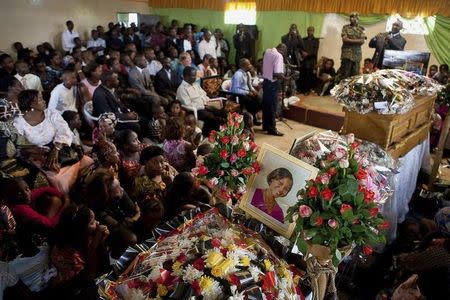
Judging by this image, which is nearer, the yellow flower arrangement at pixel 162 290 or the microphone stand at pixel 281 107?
the yellow flower arrangement at pixel 162 290

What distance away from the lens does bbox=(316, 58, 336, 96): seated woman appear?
829cm

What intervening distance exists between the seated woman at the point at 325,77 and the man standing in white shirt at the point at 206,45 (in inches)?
129

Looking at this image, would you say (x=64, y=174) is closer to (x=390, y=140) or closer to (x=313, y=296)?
(x=313, y=296)

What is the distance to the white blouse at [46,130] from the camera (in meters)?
3.31

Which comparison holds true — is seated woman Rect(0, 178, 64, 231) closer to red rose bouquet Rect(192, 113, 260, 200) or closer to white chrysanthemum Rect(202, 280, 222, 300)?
red rose bouquet Rect(192, 113, 260, 200)

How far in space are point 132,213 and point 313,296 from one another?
172 cm

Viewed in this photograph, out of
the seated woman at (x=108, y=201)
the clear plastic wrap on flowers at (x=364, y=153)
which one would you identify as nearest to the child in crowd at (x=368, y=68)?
the clear plastic wrap on flowers at (x=364, y=153)

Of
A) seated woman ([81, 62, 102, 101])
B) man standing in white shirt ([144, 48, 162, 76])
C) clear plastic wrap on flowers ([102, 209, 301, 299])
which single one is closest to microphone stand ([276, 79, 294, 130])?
man standing in white shirt ([144, 48, 162, 76])

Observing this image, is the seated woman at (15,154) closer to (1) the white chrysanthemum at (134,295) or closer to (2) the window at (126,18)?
(1) the white chrysanthemum at (134,295)

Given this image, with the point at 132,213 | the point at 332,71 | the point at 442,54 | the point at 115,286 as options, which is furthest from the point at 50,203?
the point at 442,54

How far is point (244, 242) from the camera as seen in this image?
66.4 inches

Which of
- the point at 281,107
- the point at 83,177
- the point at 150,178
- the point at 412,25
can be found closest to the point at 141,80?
the point at 281,107

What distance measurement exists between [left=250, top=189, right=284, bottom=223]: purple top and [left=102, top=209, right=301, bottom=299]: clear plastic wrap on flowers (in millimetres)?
185

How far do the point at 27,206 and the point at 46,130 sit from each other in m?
1.16
